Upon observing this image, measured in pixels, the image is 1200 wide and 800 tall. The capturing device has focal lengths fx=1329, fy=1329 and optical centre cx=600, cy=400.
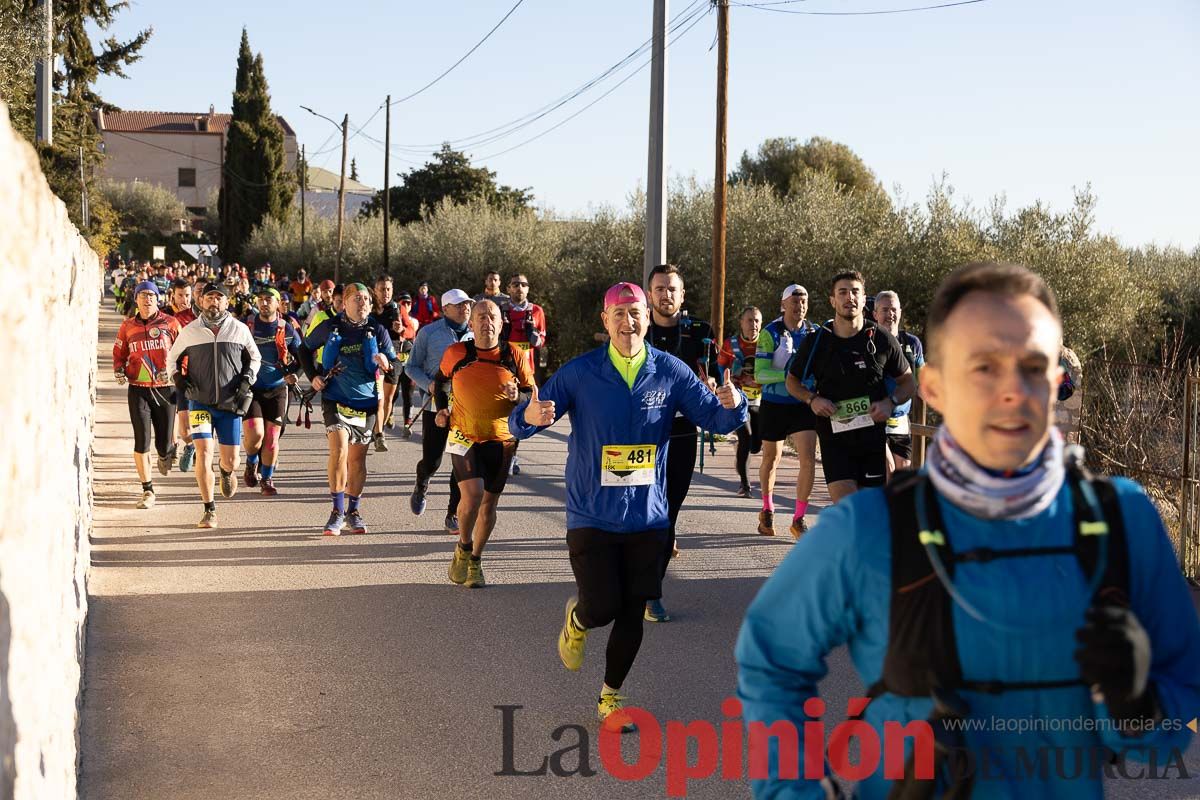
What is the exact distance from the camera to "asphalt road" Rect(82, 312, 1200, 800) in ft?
17.9

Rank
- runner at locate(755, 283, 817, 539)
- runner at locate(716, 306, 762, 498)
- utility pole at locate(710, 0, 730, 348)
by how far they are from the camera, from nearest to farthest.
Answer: runner at locate(755, 283, 817, 539), runner at locate(716, 306, 762, 498), utility pole at locate(710, 0, 730, 348)

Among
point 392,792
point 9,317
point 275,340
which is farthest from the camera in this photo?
point 275,340

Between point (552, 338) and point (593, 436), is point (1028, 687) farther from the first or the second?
point (552, 338)

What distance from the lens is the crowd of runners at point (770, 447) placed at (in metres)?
2.21

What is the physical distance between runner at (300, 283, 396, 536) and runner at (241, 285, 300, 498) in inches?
73.9

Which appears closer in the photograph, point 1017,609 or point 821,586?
point 1017,609

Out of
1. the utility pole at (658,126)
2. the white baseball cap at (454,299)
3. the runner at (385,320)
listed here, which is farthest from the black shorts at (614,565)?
the utility pole at (658,126)

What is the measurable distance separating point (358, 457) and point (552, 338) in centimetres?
2395

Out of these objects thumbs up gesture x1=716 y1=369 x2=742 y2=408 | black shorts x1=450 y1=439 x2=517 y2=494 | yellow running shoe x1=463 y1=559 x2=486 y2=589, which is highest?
thumbs up gesture x1=716 y1=369 x2=742 y2=408

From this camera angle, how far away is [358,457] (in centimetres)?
1090

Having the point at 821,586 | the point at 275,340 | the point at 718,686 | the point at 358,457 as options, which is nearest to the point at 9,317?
the point at 821,586

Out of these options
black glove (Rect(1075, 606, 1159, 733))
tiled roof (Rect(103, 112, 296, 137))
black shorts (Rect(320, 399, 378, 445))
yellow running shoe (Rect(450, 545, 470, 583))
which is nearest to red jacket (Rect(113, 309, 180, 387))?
black shorts (Rect(320, 399, 378, 445))

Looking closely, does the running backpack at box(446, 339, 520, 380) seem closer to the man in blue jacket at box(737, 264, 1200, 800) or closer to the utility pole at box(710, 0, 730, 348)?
the man in blue jacket at box(737, 264, 1200, 800)

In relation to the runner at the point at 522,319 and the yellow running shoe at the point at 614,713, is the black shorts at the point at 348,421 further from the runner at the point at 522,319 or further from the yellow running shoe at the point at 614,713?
the yellow running shoe at the point at 614,713
